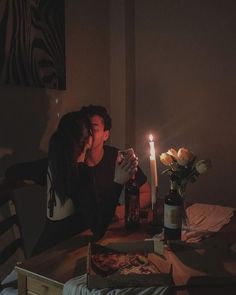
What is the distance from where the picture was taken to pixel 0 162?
5.44 feet

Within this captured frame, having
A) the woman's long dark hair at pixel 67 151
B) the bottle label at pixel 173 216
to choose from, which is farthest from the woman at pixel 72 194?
the bottle label at pixel 173 216

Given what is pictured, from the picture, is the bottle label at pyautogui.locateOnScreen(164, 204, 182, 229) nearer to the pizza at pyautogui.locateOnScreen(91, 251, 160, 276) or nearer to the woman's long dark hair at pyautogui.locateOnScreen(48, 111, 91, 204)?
the pizza at pyautogui.locateOnScreen(91, 251, 160, 276)

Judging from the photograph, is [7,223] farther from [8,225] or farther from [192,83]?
[192,83]

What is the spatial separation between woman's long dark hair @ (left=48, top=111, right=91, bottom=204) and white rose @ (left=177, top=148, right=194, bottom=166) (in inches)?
16.5

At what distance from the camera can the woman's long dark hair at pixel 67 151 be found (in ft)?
4.30

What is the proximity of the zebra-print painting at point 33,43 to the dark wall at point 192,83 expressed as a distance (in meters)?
0.86

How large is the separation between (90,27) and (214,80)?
99cm

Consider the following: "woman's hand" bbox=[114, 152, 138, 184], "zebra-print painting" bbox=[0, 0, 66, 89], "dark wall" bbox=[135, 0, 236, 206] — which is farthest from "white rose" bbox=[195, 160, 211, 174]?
"dark wall" bbox=[135, 0, 236, 206]

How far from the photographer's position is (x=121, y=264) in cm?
94

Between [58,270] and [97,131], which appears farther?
[97,131]

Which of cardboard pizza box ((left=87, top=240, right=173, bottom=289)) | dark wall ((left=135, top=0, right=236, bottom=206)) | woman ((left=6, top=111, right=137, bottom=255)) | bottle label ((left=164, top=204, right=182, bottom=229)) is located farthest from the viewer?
dark wall ((left=135, top=0, right=236, bottom=206))

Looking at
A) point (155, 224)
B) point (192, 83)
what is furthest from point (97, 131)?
point (192, 83)

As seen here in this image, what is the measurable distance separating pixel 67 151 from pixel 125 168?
0.85 ft

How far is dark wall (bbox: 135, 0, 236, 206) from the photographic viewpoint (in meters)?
2.41
